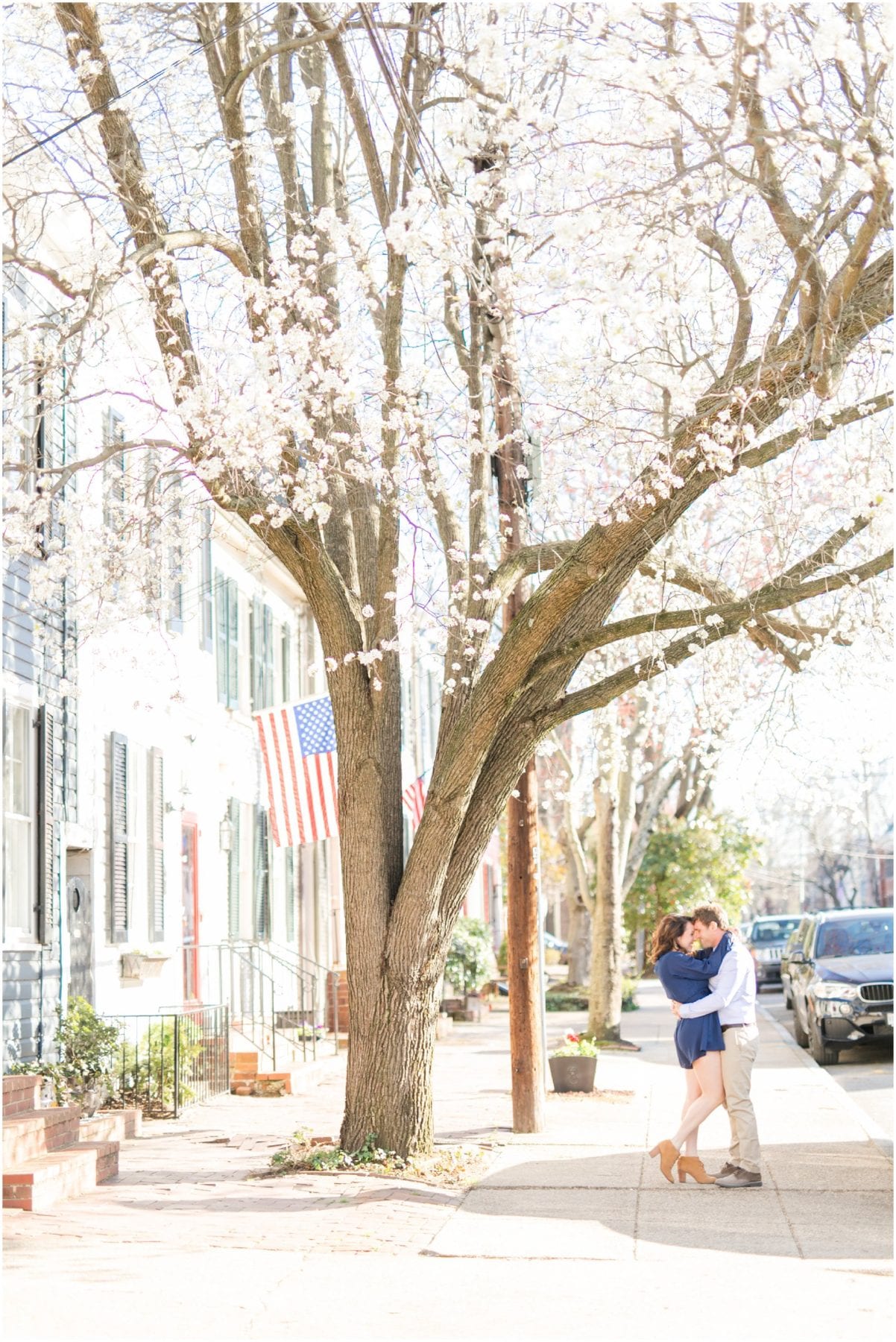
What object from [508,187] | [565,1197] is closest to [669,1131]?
[565,1197]

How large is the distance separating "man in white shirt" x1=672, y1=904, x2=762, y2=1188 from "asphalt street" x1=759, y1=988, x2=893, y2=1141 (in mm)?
2947

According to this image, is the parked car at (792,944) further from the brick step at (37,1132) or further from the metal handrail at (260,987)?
the brick step at (37,1132)

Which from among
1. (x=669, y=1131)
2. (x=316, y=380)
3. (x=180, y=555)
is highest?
(x=316, y=380)

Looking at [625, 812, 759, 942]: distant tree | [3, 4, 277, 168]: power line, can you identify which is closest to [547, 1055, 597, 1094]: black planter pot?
[3, 4, 277, 168]: power line

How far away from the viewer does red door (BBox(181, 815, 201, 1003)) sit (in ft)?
55.7

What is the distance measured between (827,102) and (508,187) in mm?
1829

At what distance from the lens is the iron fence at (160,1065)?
1311 centimetres

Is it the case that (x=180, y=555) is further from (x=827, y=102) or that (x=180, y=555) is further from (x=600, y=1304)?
(x=600, y=1304)

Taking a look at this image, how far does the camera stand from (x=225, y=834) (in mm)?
18875

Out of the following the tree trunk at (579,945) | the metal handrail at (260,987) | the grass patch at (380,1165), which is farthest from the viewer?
the tree trunk at (579,945)

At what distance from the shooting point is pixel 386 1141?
1009 centimetres

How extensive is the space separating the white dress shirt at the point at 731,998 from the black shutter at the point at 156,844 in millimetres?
7236

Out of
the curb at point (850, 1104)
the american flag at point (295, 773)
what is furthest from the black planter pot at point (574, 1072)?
the american flag at point (295, 773)

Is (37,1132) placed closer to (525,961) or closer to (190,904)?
(525,961)
